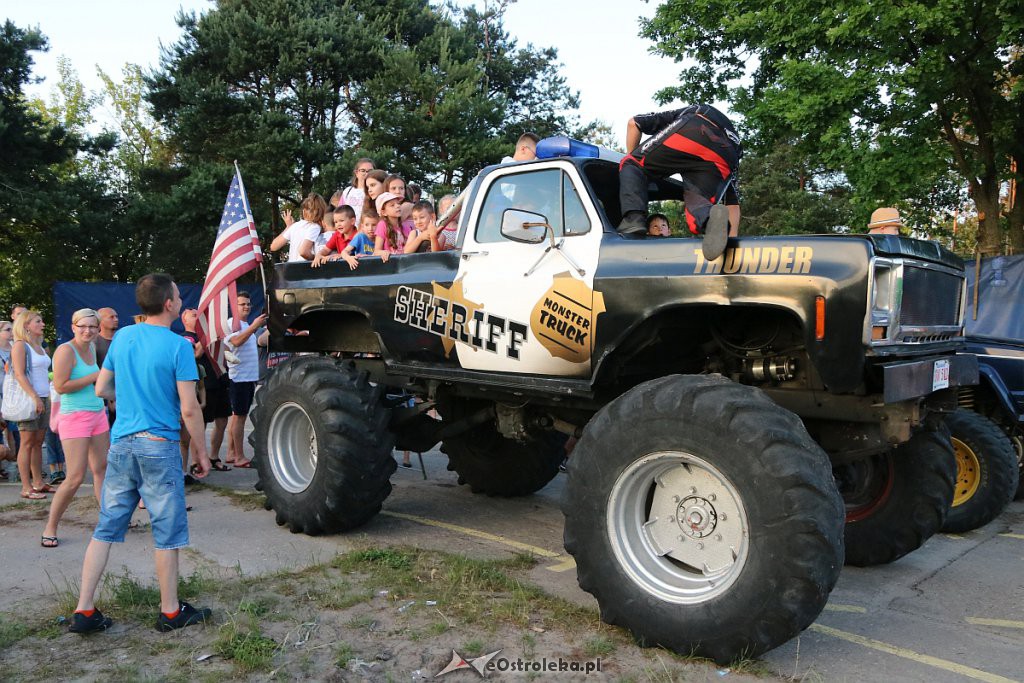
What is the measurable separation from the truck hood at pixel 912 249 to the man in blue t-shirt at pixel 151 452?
3559 mm

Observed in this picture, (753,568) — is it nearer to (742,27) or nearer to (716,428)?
(716,428)

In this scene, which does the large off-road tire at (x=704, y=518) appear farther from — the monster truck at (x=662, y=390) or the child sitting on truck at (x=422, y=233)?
the child sitting on truck at (x=422, y=233)

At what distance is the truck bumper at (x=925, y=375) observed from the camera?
378 cm

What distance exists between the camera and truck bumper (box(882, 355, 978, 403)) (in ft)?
12.4

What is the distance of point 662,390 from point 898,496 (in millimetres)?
2119

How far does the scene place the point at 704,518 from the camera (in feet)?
12.9

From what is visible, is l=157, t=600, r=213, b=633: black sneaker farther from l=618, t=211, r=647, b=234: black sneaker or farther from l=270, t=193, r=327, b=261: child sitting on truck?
l=270, t=193, r=327, b=261: child sitting on truck

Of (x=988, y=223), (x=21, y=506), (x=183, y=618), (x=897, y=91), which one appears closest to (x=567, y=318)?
(x=183, y=618)

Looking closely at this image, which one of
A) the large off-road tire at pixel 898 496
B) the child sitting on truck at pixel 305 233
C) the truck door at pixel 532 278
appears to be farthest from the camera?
the child sitting on truck at pixel 305 233

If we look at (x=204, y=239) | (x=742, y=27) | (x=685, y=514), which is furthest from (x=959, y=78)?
(x=204, y=239)

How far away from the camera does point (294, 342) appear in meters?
6.95

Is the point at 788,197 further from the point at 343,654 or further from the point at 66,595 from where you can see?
the point at 66,595

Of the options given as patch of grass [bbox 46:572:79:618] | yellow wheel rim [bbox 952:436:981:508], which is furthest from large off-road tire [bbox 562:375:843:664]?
yellow wheel rim [bbox 952:436:981:508]

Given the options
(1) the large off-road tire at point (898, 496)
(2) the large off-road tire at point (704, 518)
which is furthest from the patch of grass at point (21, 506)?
(1) the large off-road tire at point (898, 496)
